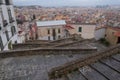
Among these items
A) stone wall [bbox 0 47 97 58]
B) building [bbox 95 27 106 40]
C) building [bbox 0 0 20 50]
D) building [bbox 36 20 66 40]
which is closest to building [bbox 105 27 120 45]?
building [bbox 95 27 106 40]

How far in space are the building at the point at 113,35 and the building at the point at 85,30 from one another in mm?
3114

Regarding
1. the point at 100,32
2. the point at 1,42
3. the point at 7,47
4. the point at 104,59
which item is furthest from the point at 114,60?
the point at 100,32

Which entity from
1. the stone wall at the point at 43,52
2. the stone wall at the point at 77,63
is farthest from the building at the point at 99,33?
the stone wall at the point at 77,63

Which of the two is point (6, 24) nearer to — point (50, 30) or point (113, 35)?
point (50, 30)

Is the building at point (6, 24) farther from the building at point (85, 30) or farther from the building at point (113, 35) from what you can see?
the building at point (113, 35)

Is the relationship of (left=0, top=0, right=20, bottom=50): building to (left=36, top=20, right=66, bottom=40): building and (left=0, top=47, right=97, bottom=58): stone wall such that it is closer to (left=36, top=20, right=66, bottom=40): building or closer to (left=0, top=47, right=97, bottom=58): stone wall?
(left=0, top=47, right=97, bottom=58): stone wall

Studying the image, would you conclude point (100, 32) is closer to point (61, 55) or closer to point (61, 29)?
point (61, 29)

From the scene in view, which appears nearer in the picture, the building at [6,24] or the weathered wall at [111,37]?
the building at [6,24]

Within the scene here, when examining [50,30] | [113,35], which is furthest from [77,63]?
[50,30]

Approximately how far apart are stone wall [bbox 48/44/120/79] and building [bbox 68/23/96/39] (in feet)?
79.9

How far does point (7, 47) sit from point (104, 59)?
15910 millimetres

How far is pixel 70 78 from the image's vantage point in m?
5.29

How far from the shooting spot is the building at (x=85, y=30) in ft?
98.6

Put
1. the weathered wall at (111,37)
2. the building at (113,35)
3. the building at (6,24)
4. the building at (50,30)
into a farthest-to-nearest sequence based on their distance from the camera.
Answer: the building at (50,30)
the weathered wall at (111,37)
the building at (113,35)
the building at (6,24)
